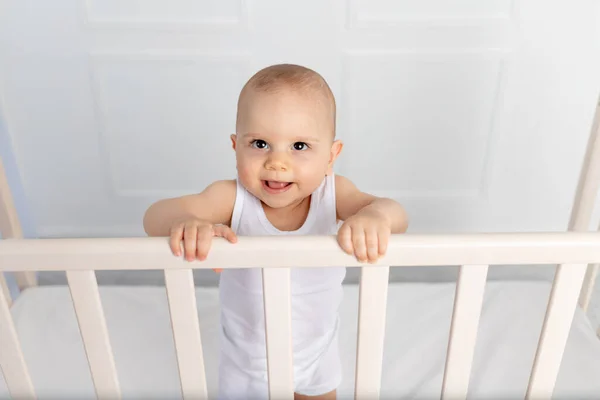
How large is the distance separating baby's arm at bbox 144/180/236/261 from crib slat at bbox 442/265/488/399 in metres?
0.26

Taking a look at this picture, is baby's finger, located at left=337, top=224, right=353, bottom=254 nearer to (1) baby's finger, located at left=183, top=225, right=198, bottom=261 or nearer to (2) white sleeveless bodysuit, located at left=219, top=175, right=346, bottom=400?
(1) baby's finger, located at left=183, top=225, right=198, bottom=261

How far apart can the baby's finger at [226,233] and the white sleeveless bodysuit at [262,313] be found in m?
0.22

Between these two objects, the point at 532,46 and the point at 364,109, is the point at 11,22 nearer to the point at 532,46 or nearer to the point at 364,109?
the point at 364,109

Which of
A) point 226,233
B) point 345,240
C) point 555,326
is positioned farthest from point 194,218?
point 555,326

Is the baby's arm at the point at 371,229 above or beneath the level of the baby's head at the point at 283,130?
beneath

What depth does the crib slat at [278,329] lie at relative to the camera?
0.61 meters

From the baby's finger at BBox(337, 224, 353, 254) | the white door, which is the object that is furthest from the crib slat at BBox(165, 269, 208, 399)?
the white door

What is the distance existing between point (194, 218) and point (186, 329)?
0.14 meters

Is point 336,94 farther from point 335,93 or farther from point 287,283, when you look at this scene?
point 287,283

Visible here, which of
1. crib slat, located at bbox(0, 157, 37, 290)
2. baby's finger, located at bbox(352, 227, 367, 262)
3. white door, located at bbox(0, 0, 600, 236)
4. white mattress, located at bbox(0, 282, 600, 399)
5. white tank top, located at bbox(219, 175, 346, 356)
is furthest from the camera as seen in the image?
white door, located at bbox(0, 0, 600, 236)

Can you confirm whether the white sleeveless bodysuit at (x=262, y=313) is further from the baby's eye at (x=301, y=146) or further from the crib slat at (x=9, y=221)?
the crib slat at (x=9, y=221)

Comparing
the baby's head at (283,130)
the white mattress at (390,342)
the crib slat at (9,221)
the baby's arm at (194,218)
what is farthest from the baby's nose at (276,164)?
the crib slat at (9,221)

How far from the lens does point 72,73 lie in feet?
5.57

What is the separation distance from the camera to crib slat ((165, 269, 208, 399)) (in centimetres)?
61
